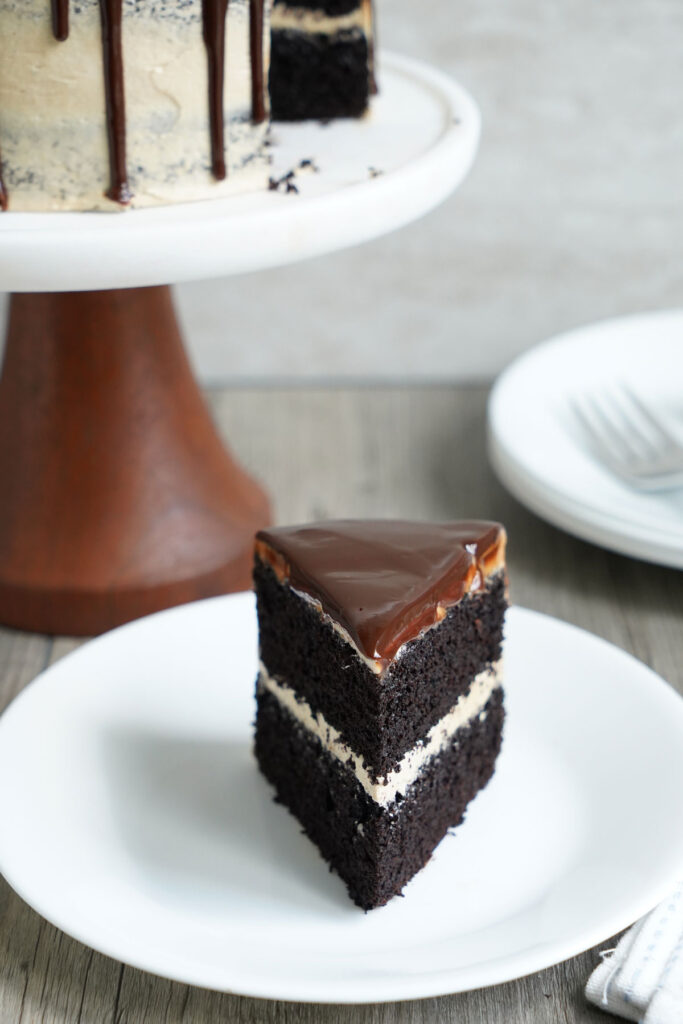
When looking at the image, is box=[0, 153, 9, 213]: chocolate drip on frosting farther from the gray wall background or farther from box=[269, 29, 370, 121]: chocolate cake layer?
the gray wall background

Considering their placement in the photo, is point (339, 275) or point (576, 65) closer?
point (576, 65)

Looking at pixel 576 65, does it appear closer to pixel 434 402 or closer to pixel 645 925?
pixel 434 402

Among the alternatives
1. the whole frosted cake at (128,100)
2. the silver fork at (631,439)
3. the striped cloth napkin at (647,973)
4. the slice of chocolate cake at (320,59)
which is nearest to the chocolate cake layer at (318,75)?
the slice of chocolate cake at (320,59)

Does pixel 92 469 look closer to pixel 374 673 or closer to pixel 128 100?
pixel 128 100

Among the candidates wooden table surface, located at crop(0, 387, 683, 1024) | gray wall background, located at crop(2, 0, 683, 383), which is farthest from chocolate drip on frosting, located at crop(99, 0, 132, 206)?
gray wall background, located at crop(2, 0, 683, 383)

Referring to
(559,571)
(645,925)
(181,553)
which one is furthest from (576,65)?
(645,925)

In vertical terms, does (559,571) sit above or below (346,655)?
below

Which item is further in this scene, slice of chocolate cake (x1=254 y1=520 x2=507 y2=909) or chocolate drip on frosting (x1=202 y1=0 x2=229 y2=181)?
chocolate drip on frosting (x1=202 y1=0 x2=229 y2=181)
